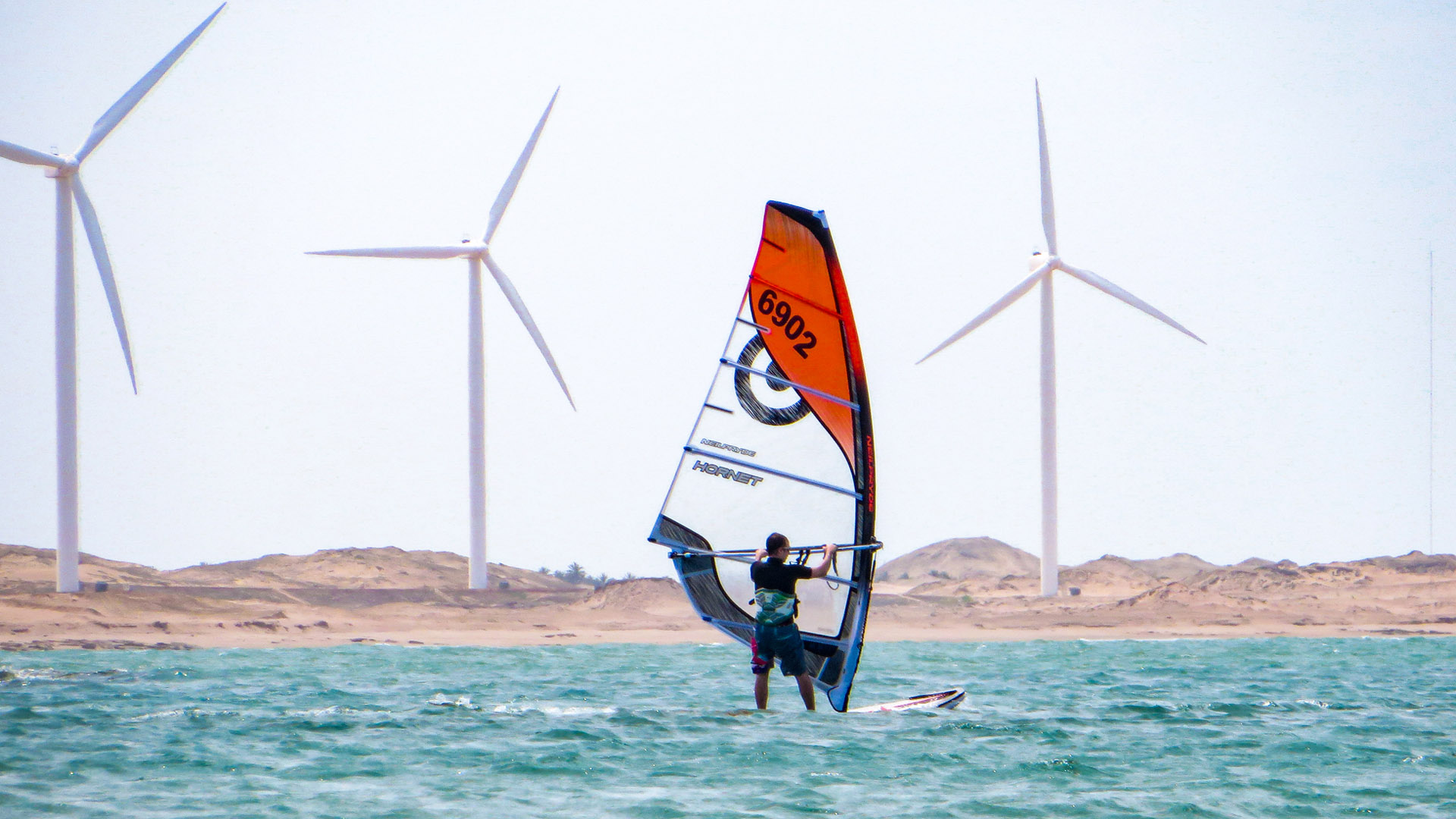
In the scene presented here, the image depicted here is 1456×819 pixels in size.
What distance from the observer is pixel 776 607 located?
14.2 metres

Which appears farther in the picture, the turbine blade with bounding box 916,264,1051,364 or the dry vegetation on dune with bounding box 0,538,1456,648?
the turbine blade with bounding box 916,264,1051,364

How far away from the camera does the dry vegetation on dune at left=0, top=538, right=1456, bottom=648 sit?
36.6 meters

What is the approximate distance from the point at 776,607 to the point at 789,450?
1.85 metres

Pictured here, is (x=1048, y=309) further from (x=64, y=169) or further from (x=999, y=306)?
(x=64, y=169)

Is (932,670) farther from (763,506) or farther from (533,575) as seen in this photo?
(533,575)

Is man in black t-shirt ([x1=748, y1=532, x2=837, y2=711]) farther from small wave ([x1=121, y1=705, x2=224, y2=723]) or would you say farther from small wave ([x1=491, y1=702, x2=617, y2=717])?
small wave ([x1=121, y1=705, x2=224, y2=723])

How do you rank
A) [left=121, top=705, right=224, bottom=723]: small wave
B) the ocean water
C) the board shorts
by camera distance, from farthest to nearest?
[left=121, top=705, right=224, bottom=723]: small wave, the board shorts, the ocean water

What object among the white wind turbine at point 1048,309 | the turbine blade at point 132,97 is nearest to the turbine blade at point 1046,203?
the white wind turbine at point 1048,309

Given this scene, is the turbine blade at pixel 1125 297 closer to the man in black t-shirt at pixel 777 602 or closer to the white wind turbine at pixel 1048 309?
the white wind turbine at pixel 1048 309

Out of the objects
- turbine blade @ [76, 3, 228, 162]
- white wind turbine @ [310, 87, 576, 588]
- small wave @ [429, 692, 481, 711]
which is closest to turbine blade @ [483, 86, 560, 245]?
white wind turbine @ [310, 87, 576, 588]

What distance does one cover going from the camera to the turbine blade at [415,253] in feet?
131

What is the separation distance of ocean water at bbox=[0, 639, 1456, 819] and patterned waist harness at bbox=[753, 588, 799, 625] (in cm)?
121

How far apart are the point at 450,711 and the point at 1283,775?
958 centimetres

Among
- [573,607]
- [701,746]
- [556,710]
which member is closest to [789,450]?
[701,746]
